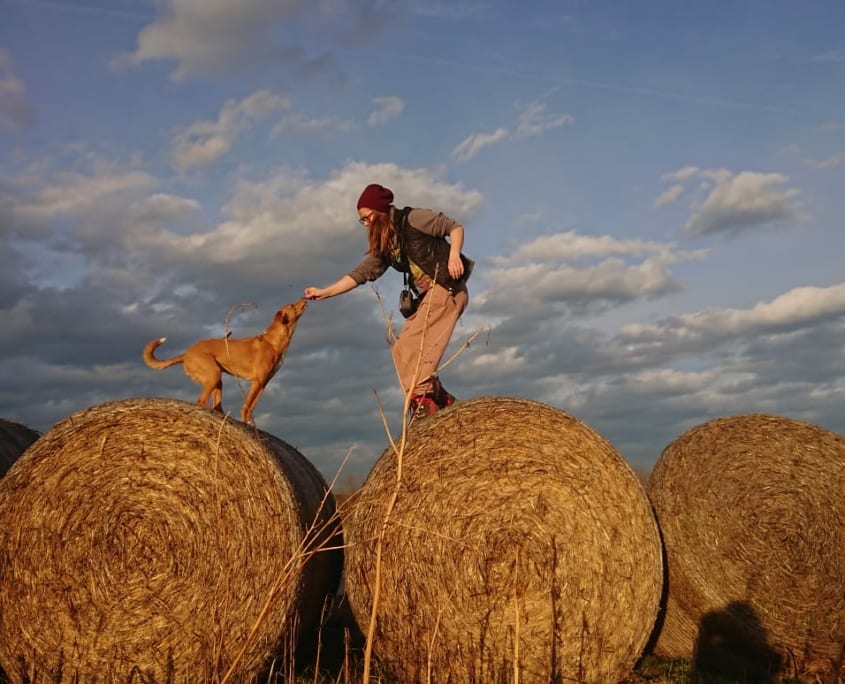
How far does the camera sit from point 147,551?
16.7 feet

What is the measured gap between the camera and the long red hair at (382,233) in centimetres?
670

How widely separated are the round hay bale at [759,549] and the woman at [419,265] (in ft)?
6.56

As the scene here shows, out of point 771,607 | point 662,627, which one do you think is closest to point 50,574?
point 662,627

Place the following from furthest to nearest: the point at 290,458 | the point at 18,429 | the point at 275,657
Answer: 1. the point at 18,429
2. the point at 290,458
3. the point at 275,657

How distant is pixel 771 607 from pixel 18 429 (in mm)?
5990

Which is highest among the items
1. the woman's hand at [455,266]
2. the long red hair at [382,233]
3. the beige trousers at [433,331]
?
the long red hair at [382,233]

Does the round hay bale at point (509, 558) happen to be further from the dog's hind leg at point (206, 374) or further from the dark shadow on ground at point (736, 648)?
the dog's hind leg at point (206, 374)

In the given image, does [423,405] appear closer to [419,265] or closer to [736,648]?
[419,265]

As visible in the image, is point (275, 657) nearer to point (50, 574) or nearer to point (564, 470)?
point (50, 574)

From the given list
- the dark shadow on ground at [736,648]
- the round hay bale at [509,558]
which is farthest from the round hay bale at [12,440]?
the dark shadow on ground at [736,648]

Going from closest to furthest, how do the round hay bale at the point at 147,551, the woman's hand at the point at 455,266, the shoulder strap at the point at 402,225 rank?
the round hay bale at the point at 147,551 → the woman's hand at the point at 455,266 → the shoulder strap at the point at 402,225

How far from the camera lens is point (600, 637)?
514cm

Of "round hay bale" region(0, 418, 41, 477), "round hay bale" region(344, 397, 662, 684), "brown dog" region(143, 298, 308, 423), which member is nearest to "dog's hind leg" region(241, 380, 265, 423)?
"brown dog" region(143, 298, 308, 423)

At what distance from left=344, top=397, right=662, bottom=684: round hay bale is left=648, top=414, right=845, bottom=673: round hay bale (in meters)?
1.07
